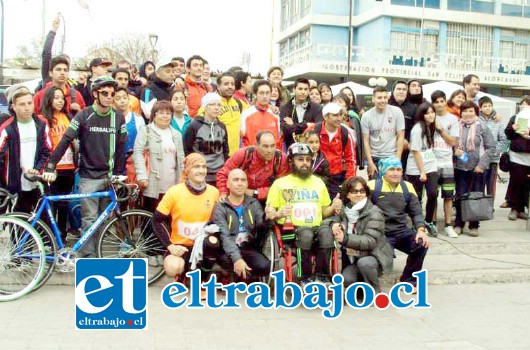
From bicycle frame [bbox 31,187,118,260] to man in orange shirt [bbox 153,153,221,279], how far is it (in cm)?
54

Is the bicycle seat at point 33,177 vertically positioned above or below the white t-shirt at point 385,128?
below

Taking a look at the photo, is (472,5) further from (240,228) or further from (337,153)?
(240,228)

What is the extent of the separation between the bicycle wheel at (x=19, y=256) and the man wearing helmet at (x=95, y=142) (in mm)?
503

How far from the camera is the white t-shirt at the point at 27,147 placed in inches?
234

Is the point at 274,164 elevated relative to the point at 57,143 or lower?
lower

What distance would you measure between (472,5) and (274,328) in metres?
37.3

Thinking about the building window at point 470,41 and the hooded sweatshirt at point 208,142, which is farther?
the building window at point 470,41

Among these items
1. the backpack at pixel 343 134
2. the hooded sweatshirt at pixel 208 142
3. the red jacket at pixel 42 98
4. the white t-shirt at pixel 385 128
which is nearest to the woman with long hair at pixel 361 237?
the backpack at pixel 343 134

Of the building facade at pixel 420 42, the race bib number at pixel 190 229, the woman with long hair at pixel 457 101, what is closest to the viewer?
the race bib number at pixel 190 229

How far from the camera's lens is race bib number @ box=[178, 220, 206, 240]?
577cm

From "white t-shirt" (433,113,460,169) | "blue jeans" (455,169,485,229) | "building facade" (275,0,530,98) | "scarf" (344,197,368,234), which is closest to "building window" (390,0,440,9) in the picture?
"building facade" (275,0,530,98)

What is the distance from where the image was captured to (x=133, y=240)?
5.97 m

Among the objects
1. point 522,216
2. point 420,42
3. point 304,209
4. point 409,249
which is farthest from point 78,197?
point 420,42

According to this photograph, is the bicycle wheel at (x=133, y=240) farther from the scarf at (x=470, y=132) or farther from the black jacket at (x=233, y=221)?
the scarf at (x=470, y=132)
